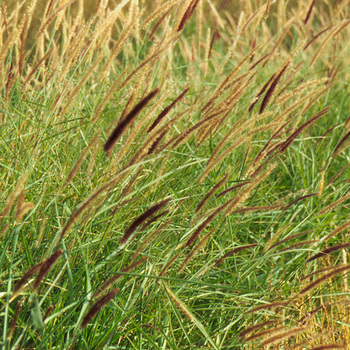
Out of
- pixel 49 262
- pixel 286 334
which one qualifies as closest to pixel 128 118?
pixel 49 262

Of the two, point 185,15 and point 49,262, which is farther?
point 185,15

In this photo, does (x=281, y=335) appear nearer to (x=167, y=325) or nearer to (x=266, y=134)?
(x=167, y=325)

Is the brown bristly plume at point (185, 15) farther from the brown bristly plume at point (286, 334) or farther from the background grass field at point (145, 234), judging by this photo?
the brown bristly plume at point (286, 334)

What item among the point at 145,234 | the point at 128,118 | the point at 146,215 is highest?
the point at 128,118

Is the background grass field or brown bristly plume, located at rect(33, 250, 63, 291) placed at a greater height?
brown bristly plume, located at rect(33, 250, 63, 291)

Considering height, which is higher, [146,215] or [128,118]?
[128,118]

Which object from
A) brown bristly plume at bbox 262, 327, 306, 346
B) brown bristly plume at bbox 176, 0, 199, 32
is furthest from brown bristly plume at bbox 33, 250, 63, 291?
brown bristly plume at bbox 176, 0, 199, 32

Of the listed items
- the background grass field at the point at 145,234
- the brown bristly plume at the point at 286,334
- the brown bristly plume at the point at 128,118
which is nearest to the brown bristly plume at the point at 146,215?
the background grass field at the point at 145,234

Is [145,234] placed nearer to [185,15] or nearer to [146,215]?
[146,215]

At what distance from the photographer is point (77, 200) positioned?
65.9 inches

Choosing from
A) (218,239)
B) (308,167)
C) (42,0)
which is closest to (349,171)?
(308,167)

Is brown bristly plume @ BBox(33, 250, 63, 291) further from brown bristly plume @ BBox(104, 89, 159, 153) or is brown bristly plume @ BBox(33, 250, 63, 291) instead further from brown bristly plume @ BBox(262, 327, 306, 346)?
brown bristly plume @ BBox(262, 327, 306, 346)

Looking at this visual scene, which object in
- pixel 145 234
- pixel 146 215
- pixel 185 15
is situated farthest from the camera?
pixel 185 15

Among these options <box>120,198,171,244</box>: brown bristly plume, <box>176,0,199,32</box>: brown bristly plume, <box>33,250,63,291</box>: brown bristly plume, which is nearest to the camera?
<box>33,250,63,291</box>: brown bristly plume
